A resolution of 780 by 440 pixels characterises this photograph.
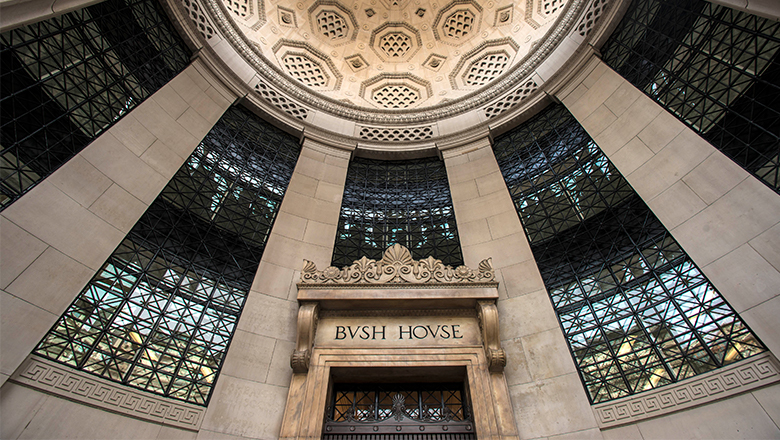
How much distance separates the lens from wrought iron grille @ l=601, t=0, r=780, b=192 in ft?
29.4

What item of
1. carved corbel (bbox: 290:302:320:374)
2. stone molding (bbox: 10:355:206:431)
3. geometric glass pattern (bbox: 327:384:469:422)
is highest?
carved corbel (bbox: 290:302:320:374)

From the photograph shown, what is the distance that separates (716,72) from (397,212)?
1145cm

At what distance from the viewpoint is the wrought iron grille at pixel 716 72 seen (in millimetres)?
8953

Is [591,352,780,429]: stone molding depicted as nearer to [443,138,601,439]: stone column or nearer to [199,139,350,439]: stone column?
[443,138,601,439]: stone column

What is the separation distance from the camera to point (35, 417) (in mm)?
6914

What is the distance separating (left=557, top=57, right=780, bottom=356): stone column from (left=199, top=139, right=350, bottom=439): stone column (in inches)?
422

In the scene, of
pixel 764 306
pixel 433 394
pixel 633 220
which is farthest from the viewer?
pixel 633 220

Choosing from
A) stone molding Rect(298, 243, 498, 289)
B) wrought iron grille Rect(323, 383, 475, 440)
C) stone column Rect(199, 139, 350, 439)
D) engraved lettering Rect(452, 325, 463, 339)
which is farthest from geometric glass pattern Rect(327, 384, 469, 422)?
stone molding Rect(298, 243, 498, 289)

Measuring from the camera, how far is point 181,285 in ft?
33.1

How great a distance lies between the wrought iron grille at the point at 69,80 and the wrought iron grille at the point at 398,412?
954 centimetres

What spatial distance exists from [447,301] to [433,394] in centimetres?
266

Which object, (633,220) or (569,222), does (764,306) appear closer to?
(633,220)

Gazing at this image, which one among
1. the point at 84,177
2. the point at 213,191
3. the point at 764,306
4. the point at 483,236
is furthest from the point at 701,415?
the point at 84,177

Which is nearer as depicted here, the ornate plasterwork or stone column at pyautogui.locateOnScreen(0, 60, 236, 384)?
stone column at pyautogui.locateOnScreen(0, 60, 236, 384)
